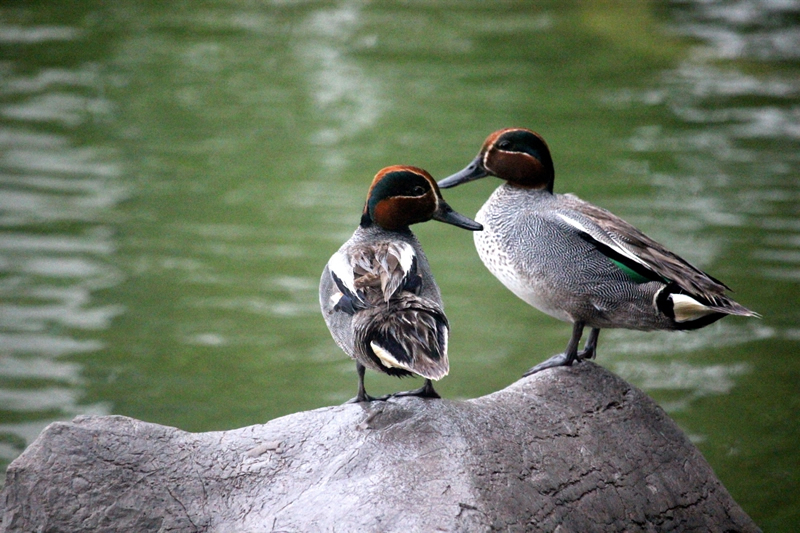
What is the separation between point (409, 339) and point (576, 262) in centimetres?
121

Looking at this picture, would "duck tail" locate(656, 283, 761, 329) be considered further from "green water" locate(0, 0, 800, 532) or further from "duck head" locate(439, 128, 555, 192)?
"green water" locate(0, 0, 800, 532)

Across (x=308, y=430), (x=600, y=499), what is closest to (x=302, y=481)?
(x=308, y=430)

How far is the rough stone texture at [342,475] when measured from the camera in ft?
12.5

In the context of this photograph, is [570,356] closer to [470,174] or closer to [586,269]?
[586,269]

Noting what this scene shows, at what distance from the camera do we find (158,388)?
796 cm

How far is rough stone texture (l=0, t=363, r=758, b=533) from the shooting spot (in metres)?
3.80

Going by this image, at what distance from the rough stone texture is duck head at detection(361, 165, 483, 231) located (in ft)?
2.69

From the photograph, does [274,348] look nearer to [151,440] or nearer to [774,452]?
[774,452]

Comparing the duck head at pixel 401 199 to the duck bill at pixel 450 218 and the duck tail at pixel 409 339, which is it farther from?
the duck tail at pixel 409 339

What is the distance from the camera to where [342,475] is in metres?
3.93

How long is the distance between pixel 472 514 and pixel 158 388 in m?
4.71

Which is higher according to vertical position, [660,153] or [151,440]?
[151,440]

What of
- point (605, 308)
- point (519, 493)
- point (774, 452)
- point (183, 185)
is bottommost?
point (774, 452)

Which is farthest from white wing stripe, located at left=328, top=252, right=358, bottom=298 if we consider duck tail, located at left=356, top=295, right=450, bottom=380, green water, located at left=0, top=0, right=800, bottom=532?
green water, located at left=0, top=0, right=800, bottom=532
